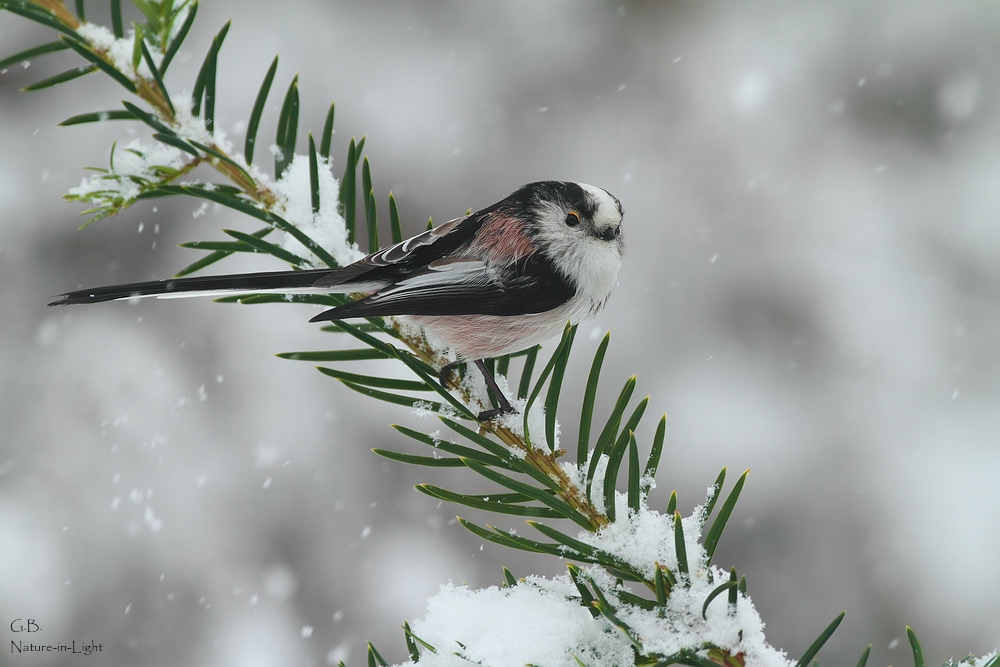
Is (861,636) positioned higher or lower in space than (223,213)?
lower

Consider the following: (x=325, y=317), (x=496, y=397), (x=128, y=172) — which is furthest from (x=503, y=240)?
(x=128, y=172)

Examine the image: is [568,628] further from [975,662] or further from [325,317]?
[325,317]

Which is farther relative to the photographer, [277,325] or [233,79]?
[233,79]

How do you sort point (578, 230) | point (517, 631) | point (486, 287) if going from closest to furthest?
point (517, 631)
point (486, 287)
point (578, 230)

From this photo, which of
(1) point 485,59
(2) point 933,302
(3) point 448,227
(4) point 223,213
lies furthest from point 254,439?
(2) point 933,302

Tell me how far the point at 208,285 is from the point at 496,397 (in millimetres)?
534

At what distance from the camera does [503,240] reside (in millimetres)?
1633

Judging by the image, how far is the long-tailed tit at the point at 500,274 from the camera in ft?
4.33

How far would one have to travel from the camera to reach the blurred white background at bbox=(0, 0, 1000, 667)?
12.0ft

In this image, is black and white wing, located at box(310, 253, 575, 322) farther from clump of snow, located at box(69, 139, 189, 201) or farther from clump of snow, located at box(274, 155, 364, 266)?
clump of snow, located at box(69, 139, 189, 201)

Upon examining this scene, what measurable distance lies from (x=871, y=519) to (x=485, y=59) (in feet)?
12.4

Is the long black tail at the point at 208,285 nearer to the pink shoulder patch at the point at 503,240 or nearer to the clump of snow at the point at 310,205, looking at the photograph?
the clump of snow at the point at 310,205

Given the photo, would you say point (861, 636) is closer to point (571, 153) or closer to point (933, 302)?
point (933, 302)

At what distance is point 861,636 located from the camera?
3.75 meters
